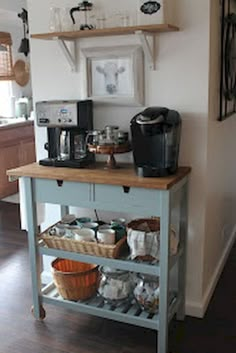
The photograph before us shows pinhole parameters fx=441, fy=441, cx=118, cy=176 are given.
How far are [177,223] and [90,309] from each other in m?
0.69

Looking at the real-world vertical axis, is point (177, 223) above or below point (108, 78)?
below

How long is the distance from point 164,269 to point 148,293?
0.83ft

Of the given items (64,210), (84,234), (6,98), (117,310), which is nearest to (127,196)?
(84,234)

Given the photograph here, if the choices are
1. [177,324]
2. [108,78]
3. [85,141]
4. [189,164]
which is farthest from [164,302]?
[108,78]

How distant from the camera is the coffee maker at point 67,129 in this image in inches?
95.3

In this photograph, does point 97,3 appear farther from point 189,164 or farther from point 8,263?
point 8,263

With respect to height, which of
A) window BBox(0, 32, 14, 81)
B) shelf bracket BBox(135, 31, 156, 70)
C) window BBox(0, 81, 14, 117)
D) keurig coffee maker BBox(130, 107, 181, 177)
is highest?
window BBox(0, 32, 14, 81)

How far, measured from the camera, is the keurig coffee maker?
7.13ft

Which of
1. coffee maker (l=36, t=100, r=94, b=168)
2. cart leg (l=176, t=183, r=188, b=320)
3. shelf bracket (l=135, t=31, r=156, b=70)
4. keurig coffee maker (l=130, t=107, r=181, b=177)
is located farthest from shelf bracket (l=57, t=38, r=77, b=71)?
cart leg (l=176, t=183, r=188, b=320)

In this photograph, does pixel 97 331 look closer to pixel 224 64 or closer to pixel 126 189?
pixel 126 189

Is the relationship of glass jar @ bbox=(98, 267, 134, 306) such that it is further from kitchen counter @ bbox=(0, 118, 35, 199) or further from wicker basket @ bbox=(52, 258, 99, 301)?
kitchen counter @ bbox=(0, 118, 35, 199)

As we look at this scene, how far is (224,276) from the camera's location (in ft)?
9.97

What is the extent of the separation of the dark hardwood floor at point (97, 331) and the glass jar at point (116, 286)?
20 cm

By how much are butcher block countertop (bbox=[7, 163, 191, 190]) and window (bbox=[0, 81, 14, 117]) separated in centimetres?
376
